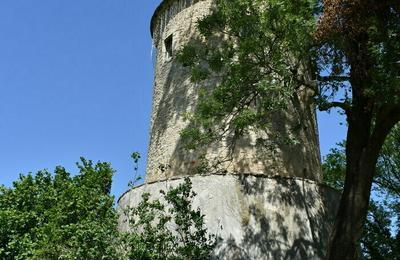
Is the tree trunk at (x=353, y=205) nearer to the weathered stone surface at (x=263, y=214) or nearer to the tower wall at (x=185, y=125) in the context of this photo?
the weathered stone surface at (x=263, y=214)

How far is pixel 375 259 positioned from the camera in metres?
15.4

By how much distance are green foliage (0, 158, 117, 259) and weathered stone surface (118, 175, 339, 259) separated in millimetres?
1312

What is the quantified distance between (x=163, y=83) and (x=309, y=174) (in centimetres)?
448

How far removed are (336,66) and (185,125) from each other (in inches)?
167

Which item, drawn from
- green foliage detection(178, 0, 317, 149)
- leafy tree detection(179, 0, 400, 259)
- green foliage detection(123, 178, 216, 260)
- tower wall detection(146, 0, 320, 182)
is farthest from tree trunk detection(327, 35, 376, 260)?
green foliage detection(123, 178, 216, 260)

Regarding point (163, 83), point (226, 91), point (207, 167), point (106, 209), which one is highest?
point (163, 83)

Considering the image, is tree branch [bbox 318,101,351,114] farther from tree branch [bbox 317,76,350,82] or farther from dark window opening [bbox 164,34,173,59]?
dark window opening [bbox 164,34,173,59]

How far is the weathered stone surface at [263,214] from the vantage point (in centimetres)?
888

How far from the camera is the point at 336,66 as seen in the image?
8.65 metres

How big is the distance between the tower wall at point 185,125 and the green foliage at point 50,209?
6.04 feet

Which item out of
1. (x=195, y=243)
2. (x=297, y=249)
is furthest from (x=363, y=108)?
(x=195, y=243)

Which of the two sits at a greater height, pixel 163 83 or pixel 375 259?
pixel 163 83

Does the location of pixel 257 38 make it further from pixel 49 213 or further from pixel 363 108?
pixel 49 213

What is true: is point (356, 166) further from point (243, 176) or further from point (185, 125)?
point (185, 125)
